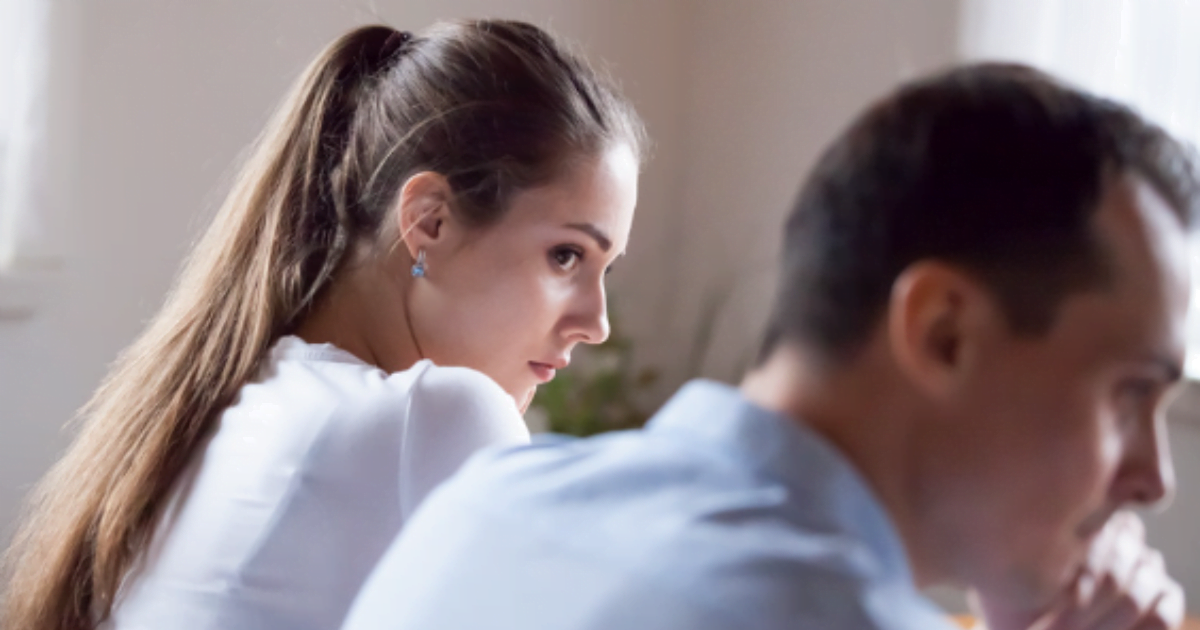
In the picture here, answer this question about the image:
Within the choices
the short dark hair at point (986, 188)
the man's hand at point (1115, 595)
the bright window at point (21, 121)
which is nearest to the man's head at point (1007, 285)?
the short dark hair at point (986, 188)

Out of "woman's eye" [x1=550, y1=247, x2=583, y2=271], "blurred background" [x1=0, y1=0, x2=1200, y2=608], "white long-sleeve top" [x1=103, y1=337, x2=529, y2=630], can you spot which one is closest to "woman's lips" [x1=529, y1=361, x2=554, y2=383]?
"woman's eye" [x1=550, y1=247, x2=583, y2=271]

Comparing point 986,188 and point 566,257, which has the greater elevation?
point 986,188

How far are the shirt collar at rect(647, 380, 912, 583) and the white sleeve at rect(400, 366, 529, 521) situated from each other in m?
0.40

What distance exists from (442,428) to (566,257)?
0.34 metres

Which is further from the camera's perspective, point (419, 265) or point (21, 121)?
point (21, 121)

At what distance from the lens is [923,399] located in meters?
0.61

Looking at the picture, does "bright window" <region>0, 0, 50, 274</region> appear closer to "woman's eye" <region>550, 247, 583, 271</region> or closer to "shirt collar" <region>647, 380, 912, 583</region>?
"woman's eye" <region>550, 247, 583, 271</region>

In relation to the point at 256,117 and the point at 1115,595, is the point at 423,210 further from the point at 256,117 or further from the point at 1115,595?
the point at 256,117

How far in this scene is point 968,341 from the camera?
600 mm

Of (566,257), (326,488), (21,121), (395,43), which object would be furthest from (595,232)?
(21,121)

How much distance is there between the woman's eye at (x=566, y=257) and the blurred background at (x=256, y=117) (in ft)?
3.69

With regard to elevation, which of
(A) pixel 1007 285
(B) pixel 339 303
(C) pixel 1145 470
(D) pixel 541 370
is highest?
(A) pixel 1007 285

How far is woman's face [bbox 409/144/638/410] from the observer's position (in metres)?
1.25

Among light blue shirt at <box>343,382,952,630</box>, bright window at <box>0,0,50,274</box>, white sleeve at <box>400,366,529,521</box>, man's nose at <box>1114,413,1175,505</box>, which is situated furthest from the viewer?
bright window at <box>0,0,50,274</box>
